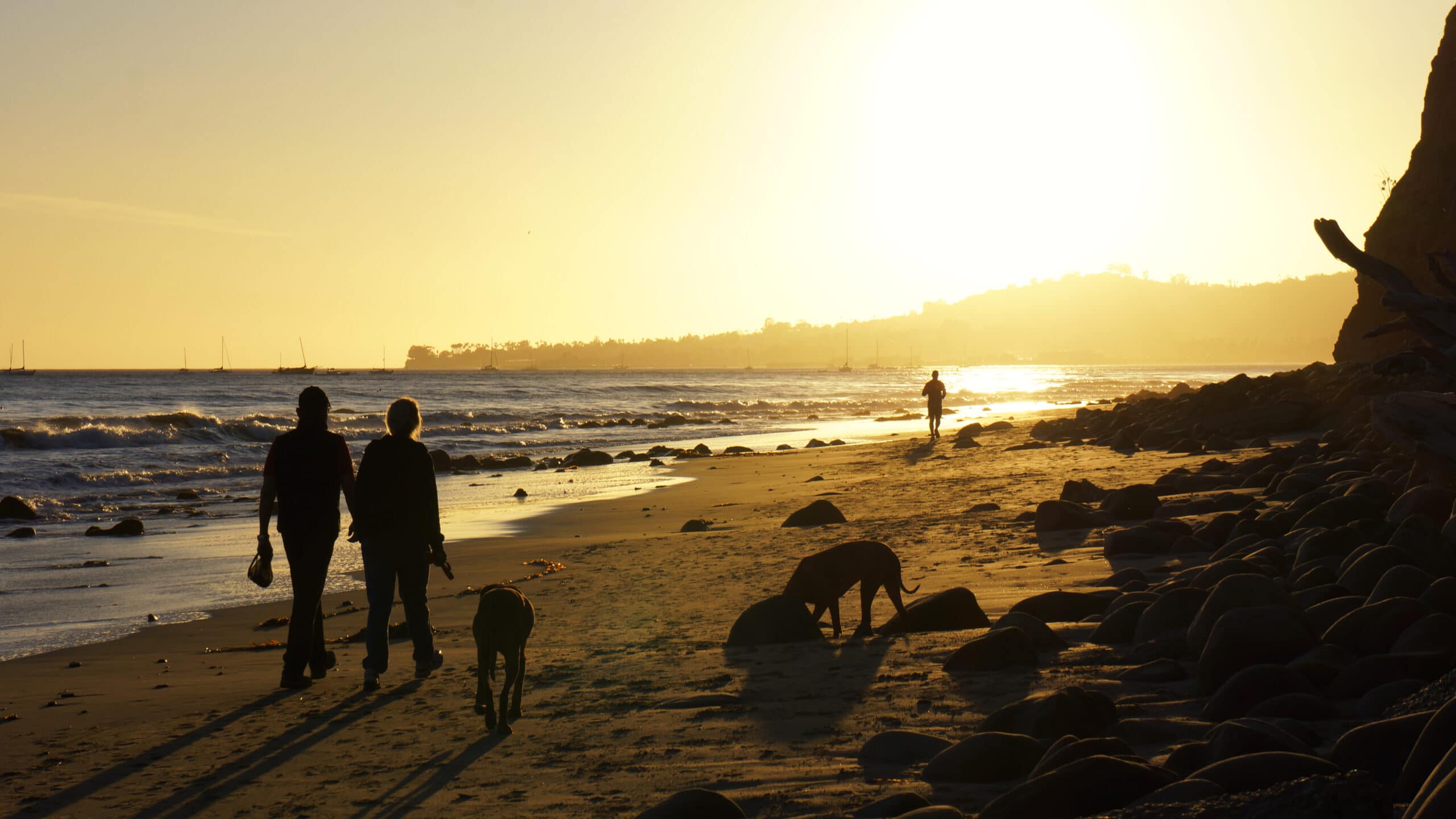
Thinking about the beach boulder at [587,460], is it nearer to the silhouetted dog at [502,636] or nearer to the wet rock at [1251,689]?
the silhouetted dog at [502,636]

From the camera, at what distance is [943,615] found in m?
6.81

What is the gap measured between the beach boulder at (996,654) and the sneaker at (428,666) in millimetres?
3156

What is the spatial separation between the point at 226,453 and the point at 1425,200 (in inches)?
1166

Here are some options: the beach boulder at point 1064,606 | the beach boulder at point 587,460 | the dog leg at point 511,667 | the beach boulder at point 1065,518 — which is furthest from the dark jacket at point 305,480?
the beach boulder at point 587,460

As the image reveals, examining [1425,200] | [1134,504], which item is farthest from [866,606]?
[1425,200]

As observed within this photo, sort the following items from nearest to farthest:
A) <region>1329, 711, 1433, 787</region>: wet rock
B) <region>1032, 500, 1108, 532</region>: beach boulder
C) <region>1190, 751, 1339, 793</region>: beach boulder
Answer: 1. <region>1190, 751, 1339, 793</region>: beach boulder
2. <region>1329, 711, 1433, 787</region>: wet rock
3. <region>1032, 500, 1108, 532</region>: beach boulder

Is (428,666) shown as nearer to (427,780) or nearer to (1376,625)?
(427,780)

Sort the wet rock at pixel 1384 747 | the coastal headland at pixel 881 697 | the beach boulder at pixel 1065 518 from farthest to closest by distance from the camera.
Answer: the beach boulder at pixel 1065 518
the coastal headland at pixel 881 697
the wet rock at pixel 1384 747

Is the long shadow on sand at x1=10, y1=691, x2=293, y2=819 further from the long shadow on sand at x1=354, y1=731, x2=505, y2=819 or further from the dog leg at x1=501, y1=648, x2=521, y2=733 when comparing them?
the dog leg at x1=501, y1=648, x2=521, y2=733

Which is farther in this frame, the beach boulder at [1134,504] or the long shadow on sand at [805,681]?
the beach boulder at [1134,504]

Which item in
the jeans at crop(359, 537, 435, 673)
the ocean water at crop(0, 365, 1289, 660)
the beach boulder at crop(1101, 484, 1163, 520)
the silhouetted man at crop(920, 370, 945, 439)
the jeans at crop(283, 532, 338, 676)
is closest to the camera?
the jeans at crop(359, 537, 435, 673)

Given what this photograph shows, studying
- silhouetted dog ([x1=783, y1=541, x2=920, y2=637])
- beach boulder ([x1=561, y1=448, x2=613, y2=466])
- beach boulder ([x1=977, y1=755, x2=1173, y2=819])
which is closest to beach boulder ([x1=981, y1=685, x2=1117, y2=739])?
beach boulder ([x1=977, y1=755, x2=1173, y2=819])

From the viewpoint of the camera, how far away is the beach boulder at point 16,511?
1719 centimetres

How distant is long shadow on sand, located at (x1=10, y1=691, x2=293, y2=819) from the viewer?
14.4ft
